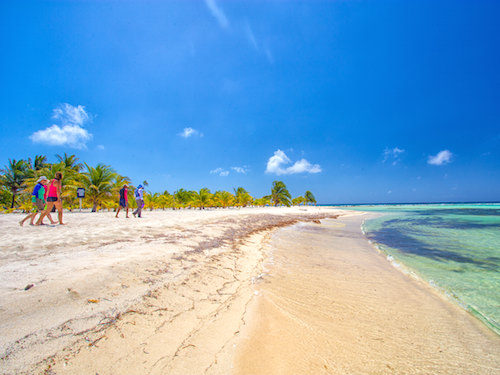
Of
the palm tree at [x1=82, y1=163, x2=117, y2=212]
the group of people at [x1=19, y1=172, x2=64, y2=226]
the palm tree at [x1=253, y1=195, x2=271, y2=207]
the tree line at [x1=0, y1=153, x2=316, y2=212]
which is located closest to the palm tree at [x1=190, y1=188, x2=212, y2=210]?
the tree line at [x1=0, y1=153, x2=316, y2=212]

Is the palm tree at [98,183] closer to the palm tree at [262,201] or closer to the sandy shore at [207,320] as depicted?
the sandy shore at [207,320]

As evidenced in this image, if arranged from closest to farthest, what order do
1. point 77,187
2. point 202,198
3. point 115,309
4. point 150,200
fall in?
point 115,309, point 77,187, point 150,200, point 202,198

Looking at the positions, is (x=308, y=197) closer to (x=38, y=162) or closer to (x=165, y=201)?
(x=165, y=201)

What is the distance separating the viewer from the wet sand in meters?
1.88

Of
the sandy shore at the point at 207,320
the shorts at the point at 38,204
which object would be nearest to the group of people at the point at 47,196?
the shorts at the point at 38,204

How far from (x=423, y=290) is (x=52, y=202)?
10742 millimetres

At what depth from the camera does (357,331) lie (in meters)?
2.45

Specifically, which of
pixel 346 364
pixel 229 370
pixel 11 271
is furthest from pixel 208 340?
pixel 11 271

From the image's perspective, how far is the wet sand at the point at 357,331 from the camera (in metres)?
1.88

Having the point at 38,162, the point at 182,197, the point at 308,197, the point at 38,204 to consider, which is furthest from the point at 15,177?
the point at 308,197

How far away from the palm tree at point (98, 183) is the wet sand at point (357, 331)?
18902mm

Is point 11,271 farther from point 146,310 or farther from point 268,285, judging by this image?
point 268,285

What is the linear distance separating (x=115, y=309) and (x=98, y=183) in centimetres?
1946

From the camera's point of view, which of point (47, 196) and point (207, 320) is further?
point (47, 196)
